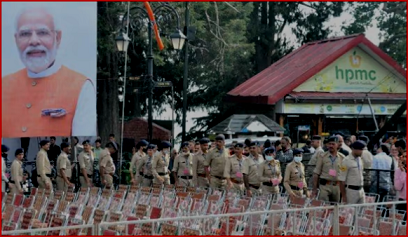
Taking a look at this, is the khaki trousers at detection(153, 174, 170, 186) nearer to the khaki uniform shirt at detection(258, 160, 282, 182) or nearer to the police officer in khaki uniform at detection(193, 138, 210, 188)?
the police officer in khaki uniform at detection(193, 138, 210, 188)

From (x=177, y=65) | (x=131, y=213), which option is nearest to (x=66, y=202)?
(x=131, y=213)

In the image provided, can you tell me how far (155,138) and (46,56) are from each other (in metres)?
12.6

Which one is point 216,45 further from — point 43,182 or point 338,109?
point 43,182

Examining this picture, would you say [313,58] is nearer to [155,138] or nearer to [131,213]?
[155,138]

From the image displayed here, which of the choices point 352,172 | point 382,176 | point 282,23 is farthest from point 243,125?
point 282,23

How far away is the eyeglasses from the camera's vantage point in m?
15.9

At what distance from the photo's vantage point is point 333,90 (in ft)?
87.4

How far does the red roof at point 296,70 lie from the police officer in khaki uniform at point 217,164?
10.6 metres

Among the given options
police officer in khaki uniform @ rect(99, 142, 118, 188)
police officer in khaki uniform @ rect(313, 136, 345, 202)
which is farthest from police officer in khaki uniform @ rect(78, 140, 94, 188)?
police officer in khaki uniform @ rect(313, 136, 345, 202)

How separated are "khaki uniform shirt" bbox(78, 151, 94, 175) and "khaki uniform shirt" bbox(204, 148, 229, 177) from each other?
2745mm

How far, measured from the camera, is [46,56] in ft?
53.4

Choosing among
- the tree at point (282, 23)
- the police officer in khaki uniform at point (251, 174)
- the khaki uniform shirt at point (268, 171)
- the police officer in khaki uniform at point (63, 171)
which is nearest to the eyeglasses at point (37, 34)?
the police officer in khaki uniform at point (63, 171)

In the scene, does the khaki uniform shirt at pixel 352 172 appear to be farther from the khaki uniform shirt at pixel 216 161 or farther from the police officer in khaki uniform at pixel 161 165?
the police officer in khaki uniform at pixel 161 165

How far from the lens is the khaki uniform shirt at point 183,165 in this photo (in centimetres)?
1541
